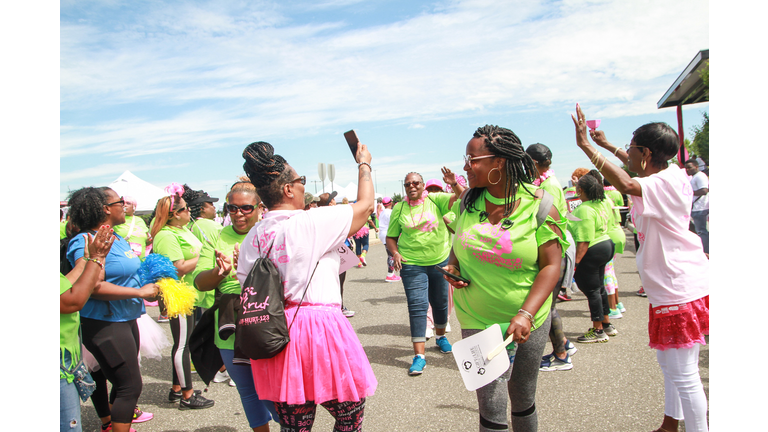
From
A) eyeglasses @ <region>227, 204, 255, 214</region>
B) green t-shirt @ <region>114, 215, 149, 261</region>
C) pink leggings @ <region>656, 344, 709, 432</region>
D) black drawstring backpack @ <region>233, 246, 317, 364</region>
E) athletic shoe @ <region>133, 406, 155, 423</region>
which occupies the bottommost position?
athletic shoe @ <region>133, 406, 155, 423</region>

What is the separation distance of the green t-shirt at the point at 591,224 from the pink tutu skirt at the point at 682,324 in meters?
2.74

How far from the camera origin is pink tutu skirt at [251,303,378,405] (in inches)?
85.2

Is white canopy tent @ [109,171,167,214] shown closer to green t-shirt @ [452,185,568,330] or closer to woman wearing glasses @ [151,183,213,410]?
woman wearing glasses @ [151,183,213,410]

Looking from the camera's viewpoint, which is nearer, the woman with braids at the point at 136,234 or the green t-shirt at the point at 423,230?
A: the woman with braids at the point at 136,234

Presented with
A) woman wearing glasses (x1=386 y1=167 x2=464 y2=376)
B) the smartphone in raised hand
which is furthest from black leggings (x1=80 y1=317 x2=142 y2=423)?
woman wearing glasses (x1=386 y1=167 x2=464 y2=376)

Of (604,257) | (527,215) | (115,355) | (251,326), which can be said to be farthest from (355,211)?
(604,257)

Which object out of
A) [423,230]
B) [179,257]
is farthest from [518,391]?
[179,257]

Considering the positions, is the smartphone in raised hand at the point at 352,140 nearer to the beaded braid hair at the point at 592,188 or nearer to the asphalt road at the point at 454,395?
the asphalt road at the point at 454,395

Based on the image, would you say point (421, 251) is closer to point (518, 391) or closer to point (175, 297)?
point (175, 297)

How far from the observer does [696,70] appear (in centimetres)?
1402

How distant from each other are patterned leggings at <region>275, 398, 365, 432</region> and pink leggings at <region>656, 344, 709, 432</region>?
1.97 m

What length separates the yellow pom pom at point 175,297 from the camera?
3658 millimetres

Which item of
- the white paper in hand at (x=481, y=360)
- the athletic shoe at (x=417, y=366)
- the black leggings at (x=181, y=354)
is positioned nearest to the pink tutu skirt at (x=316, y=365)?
the white paper in hand at (x=481, y=360)

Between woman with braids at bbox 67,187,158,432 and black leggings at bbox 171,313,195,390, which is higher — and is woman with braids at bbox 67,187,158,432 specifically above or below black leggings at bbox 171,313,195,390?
above
